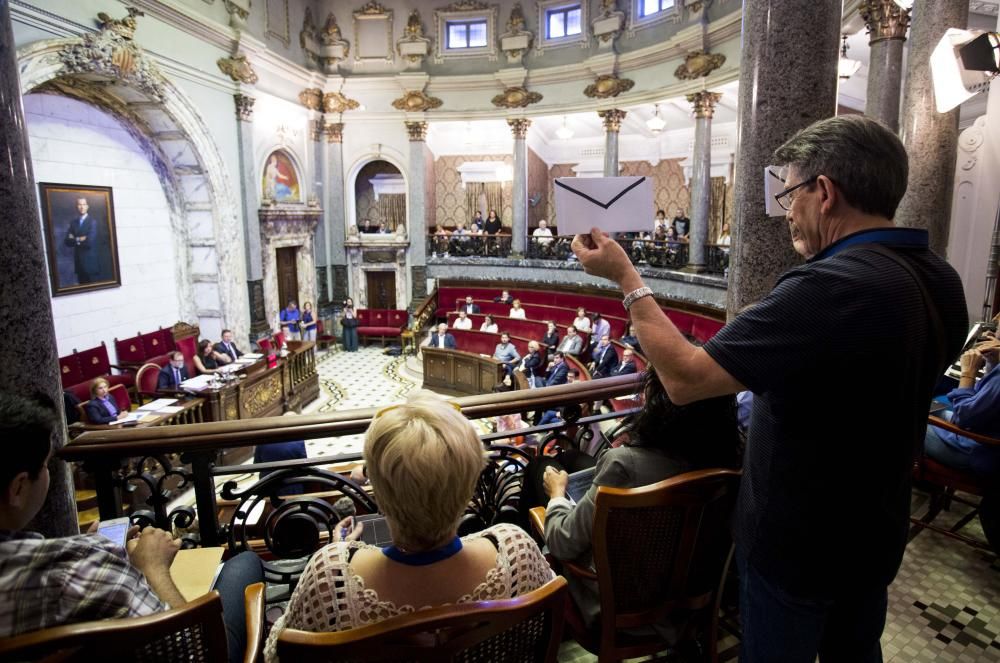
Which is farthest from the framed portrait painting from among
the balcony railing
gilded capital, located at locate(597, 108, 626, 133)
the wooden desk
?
gilded capital, located at locate(597, 108, 626, 133)

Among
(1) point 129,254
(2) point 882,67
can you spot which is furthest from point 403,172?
(2) point 882,67

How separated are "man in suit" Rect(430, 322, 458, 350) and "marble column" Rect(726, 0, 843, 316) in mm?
9593

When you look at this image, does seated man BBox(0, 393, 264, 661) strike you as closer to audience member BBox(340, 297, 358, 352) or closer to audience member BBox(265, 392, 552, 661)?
audience member BBox(265, 392, 552, 661)

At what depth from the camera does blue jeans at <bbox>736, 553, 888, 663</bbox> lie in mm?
1394

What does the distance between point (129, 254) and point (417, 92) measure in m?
8.33

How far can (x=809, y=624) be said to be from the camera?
55.0 inches

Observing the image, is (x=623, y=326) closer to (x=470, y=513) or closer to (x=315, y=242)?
(x=315, y=242)

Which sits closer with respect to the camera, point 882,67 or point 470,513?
point 470,513

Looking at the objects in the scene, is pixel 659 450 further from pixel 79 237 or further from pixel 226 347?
pixel 79 237

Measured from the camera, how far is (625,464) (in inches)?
66.8

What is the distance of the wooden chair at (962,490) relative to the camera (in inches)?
109

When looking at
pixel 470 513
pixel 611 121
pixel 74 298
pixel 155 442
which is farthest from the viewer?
pixel 611 121

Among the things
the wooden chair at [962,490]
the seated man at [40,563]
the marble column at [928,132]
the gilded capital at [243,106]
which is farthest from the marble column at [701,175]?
the seated man at [40,563]

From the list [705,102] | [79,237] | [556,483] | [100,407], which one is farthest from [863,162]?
[705,102]
